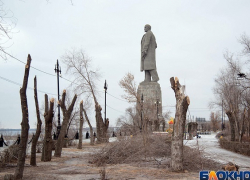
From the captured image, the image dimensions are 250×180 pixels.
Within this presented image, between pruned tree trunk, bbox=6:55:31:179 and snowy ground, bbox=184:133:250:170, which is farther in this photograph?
snowy ground, bbox=184:133:250:170

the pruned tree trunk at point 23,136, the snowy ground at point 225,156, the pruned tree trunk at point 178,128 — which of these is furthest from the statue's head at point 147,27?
the pruned tree trunk at point 23,136

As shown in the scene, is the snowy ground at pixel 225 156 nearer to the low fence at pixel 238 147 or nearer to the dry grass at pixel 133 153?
the low fence at pixel 238 147

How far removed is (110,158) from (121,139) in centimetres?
95

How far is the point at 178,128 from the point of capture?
9.12 meters

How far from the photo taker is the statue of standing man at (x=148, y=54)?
3397cm

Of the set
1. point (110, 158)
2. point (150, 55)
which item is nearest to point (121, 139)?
point (110, 158)

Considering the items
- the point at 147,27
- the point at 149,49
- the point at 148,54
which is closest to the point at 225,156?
the point at 148,54

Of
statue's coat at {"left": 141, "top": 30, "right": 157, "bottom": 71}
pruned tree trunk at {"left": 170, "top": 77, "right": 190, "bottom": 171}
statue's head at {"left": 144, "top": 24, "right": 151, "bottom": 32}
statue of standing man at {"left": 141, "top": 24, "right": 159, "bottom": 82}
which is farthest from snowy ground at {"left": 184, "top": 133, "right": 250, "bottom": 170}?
statue's head at {"left": 144, "top": 24, "right": 151, "bottom": 32}

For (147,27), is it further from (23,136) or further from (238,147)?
(23,136)

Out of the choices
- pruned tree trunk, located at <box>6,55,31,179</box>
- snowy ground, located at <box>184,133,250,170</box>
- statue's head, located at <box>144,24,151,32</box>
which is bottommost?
snowy ground, located at <box>184,133,250,170</box>

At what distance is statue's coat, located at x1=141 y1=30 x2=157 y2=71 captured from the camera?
33938mm

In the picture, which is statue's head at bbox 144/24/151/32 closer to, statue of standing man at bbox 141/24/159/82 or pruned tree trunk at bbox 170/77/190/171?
statue of standing man at bbox 141/24/159/82

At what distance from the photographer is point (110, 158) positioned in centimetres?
1131

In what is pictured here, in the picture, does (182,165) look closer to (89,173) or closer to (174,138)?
(174,138)
